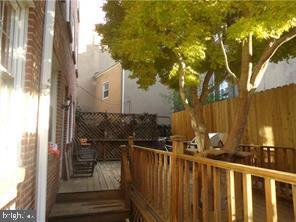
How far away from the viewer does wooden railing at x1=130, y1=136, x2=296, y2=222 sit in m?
1.72

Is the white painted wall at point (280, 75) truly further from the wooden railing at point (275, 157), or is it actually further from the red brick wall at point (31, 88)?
the red brick wall at point (31, 88)

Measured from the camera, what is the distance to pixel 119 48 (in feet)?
16.7

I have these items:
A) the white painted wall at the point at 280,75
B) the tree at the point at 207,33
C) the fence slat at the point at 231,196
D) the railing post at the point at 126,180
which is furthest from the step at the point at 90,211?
the white painted wall at the point at 280,75

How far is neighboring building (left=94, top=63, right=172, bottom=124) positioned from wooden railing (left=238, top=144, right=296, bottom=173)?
957 cm

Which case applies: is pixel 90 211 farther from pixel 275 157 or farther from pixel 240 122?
pixel 275 157

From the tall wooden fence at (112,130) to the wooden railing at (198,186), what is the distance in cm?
752

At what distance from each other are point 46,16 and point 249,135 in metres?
5.55

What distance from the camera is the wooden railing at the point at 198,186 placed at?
1724 mm

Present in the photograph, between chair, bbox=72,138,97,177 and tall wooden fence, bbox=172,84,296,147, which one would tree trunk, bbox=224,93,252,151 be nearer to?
tall wooden fence, bbox=172,84,296,147

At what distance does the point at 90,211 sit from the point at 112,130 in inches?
314

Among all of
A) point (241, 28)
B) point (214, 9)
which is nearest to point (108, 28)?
point (214, 9)

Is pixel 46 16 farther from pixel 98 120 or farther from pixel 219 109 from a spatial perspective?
pixel 98 120

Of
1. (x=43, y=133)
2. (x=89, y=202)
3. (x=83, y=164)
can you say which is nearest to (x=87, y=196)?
(x=89, y=202)

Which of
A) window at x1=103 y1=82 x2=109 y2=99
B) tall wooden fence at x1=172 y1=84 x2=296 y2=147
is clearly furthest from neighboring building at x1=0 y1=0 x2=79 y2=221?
window at x1=103 y1=82 x2=109 y2=99
